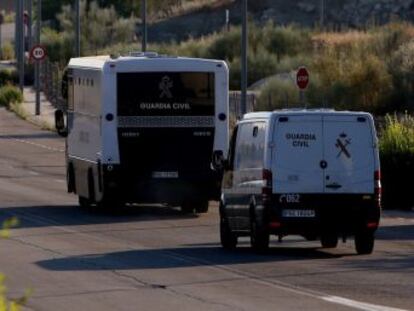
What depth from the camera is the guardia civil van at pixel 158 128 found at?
91.9 feet

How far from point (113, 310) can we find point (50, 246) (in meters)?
7.74

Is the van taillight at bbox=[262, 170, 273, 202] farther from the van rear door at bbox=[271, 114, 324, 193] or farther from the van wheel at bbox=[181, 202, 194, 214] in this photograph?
the van wheel at bbox=[181, 202, 194, 214]

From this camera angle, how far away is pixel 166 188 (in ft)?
92.8

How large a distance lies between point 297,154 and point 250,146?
1.08 meters

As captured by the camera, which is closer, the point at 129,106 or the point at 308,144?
the point at 308,144

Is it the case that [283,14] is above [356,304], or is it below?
below

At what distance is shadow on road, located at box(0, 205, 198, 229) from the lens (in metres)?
26.9

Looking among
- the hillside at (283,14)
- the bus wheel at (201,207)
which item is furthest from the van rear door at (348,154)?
the hillside at (283,14)

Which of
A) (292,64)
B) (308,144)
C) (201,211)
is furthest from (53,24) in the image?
(308,144)

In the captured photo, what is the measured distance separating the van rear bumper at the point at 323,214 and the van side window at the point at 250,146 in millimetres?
771

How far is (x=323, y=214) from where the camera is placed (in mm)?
20453

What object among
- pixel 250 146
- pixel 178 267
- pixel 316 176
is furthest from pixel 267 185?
pixel 178 267

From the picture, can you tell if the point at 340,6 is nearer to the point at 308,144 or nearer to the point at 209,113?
the point at 209,113

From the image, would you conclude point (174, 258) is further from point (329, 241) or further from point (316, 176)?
point (329, 241)
